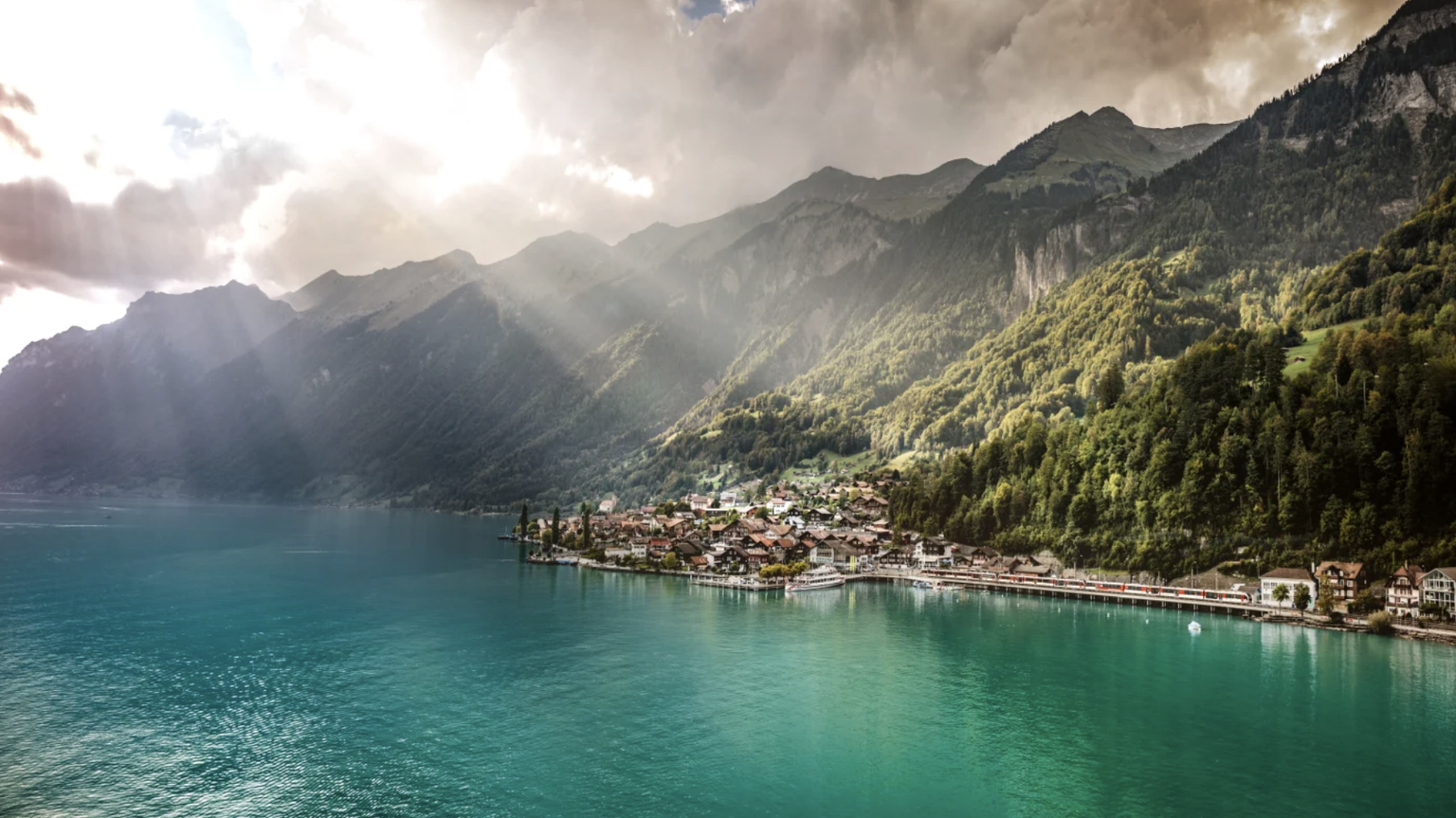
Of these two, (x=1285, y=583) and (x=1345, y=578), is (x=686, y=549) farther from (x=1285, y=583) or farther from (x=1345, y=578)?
(x=1345, y=578)

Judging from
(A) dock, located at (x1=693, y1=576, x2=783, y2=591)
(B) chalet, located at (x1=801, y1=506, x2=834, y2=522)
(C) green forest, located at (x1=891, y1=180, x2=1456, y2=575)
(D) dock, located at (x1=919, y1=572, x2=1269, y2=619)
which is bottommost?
(A) dock, located at (x1=693, y1=576, x2=783, y2=591)

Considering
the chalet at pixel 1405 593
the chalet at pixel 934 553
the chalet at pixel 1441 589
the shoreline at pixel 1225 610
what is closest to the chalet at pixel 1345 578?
the chalet at pixel 1405 593

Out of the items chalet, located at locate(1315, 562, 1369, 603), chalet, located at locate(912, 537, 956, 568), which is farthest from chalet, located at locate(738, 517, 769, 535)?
A: chalet, located at locate(1315, 562, 1369, 603)

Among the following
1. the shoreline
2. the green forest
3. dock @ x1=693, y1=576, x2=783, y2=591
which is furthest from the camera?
dock @ x1=693, y1=576, x2=783, y2=591

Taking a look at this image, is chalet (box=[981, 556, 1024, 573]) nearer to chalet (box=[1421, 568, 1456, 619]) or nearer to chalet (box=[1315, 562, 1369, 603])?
chalet (box=[1315, 562, 1369, 603])

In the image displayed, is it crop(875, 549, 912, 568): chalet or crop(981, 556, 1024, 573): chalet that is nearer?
crop(981, 556, 1024, 573): chalet

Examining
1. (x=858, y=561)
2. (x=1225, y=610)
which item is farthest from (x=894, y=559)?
(x=1225, y=610)

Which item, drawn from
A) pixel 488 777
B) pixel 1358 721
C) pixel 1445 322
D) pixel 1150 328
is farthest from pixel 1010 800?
pixel 1150 328
